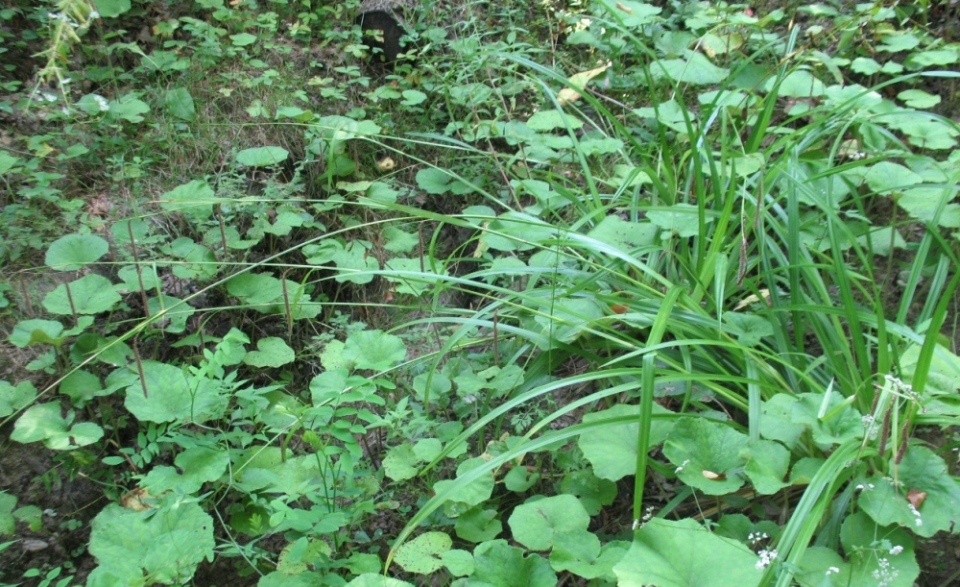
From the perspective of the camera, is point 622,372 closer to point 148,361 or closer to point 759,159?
point 759,159

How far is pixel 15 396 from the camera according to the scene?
1.87 metres

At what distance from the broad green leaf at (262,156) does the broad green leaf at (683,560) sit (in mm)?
1969

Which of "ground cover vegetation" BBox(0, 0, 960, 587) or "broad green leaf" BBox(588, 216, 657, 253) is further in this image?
"broad green leaf" BBox(588, 216, 657, 253)

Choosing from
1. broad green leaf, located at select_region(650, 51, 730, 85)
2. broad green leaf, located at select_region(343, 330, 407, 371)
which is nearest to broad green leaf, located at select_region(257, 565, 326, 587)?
broad green leaf, located at select_region(343, 330, 407, 371)


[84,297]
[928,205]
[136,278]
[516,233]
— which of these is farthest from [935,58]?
[84,297]

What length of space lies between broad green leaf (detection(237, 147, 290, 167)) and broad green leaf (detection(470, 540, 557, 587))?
5.87 ft

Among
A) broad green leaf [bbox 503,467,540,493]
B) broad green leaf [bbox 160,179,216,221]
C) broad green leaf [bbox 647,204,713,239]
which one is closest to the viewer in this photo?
broad green leaf [bbox 503,467,540,493]

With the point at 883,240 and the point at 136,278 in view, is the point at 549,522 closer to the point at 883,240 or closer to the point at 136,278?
the point at 883,240

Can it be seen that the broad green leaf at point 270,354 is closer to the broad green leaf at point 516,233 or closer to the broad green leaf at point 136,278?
the broad green leaf at point 136,278

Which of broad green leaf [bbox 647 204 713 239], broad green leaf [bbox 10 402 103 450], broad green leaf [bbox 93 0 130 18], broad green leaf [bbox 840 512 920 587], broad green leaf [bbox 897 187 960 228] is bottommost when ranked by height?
A: broad green leaf [bbox 10 402 103 450]

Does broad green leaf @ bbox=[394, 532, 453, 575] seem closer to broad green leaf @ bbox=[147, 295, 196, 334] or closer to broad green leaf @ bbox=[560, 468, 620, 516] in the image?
broad green leaf @ bbox=[560, 468, 620, 516]

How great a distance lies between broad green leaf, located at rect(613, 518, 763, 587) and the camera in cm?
121

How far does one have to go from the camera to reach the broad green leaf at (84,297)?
197 cm

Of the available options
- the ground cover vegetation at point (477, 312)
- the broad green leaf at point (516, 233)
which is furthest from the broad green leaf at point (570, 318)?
the broad green leaf at point (516, 233)
